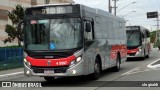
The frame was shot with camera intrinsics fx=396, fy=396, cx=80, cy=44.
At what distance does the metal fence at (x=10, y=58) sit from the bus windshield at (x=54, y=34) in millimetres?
11561

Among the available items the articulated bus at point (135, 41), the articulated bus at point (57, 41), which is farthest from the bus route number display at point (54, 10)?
the articulated bus at point (135, 41)

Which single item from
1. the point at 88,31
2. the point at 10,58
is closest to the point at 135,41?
the point at 10,58

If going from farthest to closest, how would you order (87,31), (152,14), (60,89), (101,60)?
(152,14)
(101,60)
(87,31)
(60,89)

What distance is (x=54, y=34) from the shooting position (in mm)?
14086

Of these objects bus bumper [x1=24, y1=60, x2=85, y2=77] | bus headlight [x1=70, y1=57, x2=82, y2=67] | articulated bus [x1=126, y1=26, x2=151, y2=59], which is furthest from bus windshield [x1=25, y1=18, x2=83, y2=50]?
articulated bus [x1=126, y1=26, x2=151, y2=59]

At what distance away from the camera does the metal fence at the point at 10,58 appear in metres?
25.9

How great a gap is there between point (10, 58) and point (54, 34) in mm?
13375

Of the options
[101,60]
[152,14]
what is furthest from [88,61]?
[152,14]

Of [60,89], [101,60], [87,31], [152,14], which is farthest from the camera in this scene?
[152,14]

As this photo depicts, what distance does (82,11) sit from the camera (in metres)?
14.5

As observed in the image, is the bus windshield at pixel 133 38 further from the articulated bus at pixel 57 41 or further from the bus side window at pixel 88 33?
the articulated bus at pixel 57 41

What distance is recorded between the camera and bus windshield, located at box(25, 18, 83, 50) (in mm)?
13977

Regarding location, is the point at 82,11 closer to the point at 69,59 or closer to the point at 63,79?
the point at 69,59

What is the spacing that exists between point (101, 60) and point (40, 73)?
143 inches
